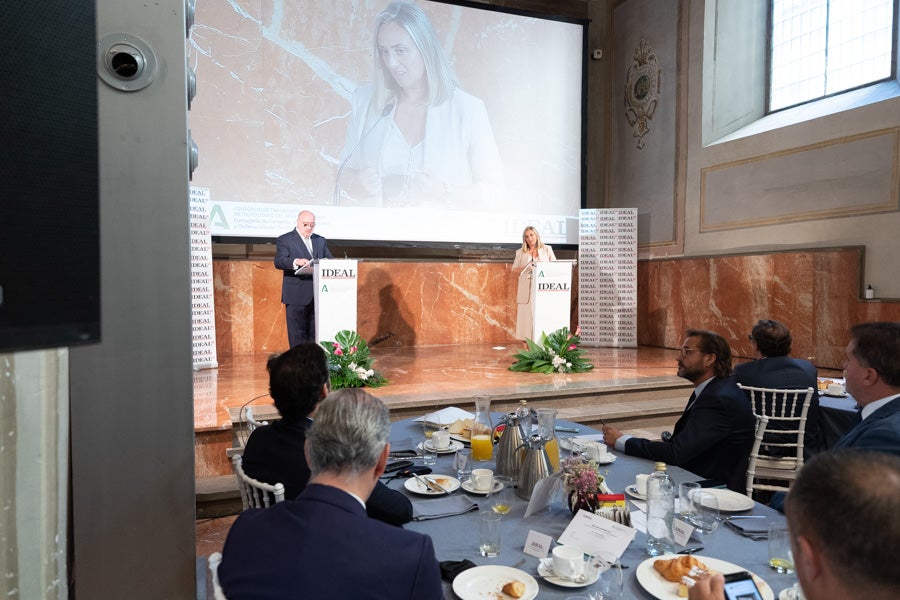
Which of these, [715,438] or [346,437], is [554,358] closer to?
[715,438]

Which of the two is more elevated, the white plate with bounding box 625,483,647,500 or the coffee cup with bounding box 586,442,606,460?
the coffee cup with bounding box 586,442,606,460

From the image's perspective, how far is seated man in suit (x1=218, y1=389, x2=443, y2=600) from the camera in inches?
47.6

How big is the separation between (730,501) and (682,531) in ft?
1.41

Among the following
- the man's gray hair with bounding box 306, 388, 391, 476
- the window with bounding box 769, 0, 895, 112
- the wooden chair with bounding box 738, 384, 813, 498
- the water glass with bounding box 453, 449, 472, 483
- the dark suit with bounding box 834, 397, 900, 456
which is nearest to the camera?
the man's gray hair with bounding box 306, 388, 391, 476

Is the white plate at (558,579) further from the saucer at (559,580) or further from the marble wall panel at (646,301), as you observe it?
the marble wall panel at (646,301)

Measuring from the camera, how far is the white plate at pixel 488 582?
1452 mm

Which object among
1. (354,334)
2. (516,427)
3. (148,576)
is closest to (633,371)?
(354,334)

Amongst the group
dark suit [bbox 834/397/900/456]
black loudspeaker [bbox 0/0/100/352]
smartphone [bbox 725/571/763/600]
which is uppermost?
black loudspeaker [bbox 0/0/100/352]

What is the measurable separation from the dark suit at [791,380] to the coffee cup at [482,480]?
2.39 m

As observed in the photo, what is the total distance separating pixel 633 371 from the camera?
6926 mm

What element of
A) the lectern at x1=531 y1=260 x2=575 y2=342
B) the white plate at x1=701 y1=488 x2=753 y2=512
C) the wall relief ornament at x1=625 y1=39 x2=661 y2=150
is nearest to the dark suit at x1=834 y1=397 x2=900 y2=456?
the white plate at x1=701 y1=488 x2=753 y2=512

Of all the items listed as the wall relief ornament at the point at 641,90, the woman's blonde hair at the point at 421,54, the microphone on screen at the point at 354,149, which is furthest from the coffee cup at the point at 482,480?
the wall relief ornament at the point at 641,90

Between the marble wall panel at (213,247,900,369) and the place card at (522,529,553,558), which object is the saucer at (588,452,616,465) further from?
the marble wall panel at (213,247,900,369)

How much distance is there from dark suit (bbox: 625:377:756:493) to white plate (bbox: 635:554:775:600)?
103cm
